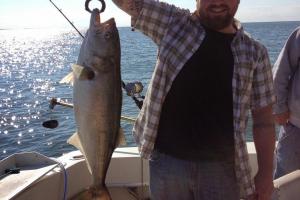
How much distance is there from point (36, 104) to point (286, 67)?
55.0 feet

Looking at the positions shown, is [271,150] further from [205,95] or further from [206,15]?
[206,15]

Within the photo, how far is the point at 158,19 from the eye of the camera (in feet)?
9.81

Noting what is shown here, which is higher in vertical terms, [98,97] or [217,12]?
[217,12]

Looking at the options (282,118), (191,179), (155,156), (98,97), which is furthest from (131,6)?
(282,118)

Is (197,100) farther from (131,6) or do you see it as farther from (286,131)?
(286,131)

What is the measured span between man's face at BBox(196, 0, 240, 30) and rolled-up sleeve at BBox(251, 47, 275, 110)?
34 centimetres

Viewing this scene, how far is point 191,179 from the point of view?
9.59 feet

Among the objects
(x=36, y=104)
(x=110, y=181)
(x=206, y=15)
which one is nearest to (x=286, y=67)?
(x=206, y=15)

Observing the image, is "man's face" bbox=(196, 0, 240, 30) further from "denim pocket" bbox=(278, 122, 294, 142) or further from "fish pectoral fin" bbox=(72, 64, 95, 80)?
"denim pocket" bbox=(278, 122, 294, 142)

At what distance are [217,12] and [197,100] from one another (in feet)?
1.93

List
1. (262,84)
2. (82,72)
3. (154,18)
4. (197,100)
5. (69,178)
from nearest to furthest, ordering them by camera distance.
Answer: (82,72) → (197,100) → (154,18) → (262,84) → (69,178)

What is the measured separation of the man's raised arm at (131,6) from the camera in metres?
2.91

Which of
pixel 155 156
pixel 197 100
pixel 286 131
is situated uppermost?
pixel 197 100

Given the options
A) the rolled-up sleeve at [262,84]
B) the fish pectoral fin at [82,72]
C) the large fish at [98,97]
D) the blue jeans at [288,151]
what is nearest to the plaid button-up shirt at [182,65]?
the rolled-up sleeve at [262,84]
